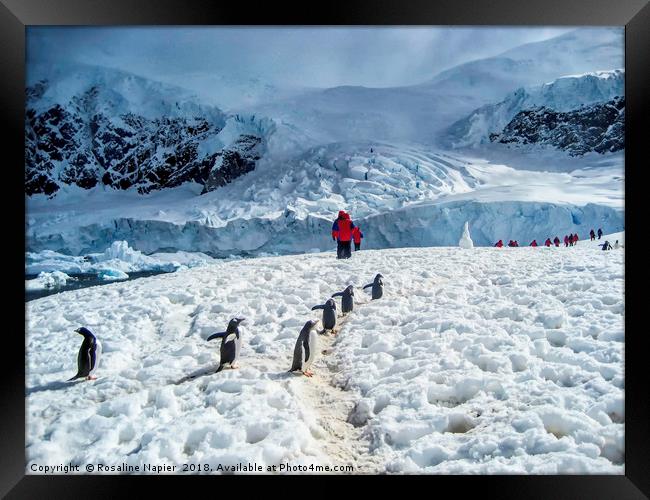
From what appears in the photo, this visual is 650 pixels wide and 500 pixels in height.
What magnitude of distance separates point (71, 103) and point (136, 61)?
66cm

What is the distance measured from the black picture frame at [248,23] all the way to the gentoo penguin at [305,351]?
1.42 meters

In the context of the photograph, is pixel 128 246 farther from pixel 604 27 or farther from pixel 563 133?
pixel 563 133

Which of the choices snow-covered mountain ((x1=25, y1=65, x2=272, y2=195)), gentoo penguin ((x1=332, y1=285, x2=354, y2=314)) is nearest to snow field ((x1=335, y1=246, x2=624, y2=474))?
gentoo penguin ((x1=332, y1=285, x2=354, y2=314))

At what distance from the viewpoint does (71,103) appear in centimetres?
Result: 371

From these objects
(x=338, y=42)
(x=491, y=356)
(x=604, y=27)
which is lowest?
(x=491, y=356)

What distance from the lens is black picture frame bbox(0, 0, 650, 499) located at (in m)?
2.84

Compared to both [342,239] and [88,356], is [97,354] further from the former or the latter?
[342,239]

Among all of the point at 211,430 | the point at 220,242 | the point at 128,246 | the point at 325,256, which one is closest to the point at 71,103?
the point at 128,246

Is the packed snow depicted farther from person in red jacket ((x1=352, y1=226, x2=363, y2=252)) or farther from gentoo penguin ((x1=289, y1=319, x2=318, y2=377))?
person in red jacket ((x1=352, y1=226, x2=363, y2=252))

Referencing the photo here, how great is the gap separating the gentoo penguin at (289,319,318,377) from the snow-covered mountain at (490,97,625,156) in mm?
2640

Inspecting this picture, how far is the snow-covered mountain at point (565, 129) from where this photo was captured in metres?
4.30

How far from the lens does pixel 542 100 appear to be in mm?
5449

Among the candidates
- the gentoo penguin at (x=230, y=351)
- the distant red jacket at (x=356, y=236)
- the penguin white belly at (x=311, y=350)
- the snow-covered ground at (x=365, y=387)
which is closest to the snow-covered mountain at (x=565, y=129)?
the snow-covered ground at (x=365, y=387)

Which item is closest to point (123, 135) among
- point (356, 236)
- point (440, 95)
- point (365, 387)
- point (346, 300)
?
point (356, 236)
